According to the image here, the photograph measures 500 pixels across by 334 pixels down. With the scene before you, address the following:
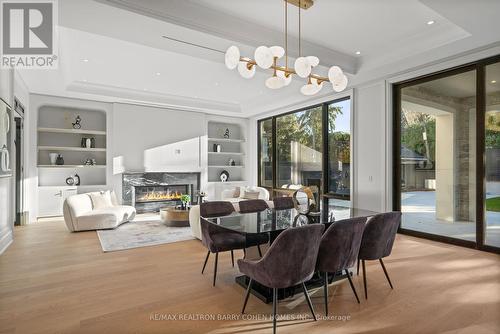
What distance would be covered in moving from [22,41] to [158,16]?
7.68 feet

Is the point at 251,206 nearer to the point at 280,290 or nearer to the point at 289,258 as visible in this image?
the point at 280,290

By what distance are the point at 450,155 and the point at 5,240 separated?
677cm

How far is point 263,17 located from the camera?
11.8 ft

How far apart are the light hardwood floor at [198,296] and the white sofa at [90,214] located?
124cm

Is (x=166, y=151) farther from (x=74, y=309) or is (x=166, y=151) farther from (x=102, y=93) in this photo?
(x=74, y=309)

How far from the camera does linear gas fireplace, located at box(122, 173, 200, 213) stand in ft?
24.6

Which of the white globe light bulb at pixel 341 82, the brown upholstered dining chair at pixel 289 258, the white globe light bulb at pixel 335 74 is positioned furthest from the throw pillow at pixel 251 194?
the brown upholstered dining chair at pixel 289 258

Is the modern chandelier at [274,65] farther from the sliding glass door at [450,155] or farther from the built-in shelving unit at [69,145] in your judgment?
the built-in shelving unit at [69,145]

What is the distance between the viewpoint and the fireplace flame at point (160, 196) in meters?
7.80

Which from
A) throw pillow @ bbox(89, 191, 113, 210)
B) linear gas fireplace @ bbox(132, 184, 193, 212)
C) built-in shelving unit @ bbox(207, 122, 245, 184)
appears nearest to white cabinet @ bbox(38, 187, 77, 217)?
throw pillow @ bbox(89, 191, 113, 210)

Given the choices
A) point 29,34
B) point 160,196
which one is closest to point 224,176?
point 160,196

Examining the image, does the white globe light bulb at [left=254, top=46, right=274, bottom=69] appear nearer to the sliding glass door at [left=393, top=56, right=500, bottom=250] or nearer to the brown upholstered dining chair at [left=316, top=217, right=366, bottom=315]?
the brown upholstered dining chair at [left=316, top=217, right=366, bottom=315]

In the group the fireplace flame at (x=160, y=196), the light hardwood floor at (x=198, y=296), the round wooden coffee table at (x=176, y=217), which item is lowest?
the light hardwood floor at (x=198, y=296)

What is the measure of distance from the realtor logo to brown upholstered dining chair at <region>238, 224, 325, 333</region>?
314 centimetres
